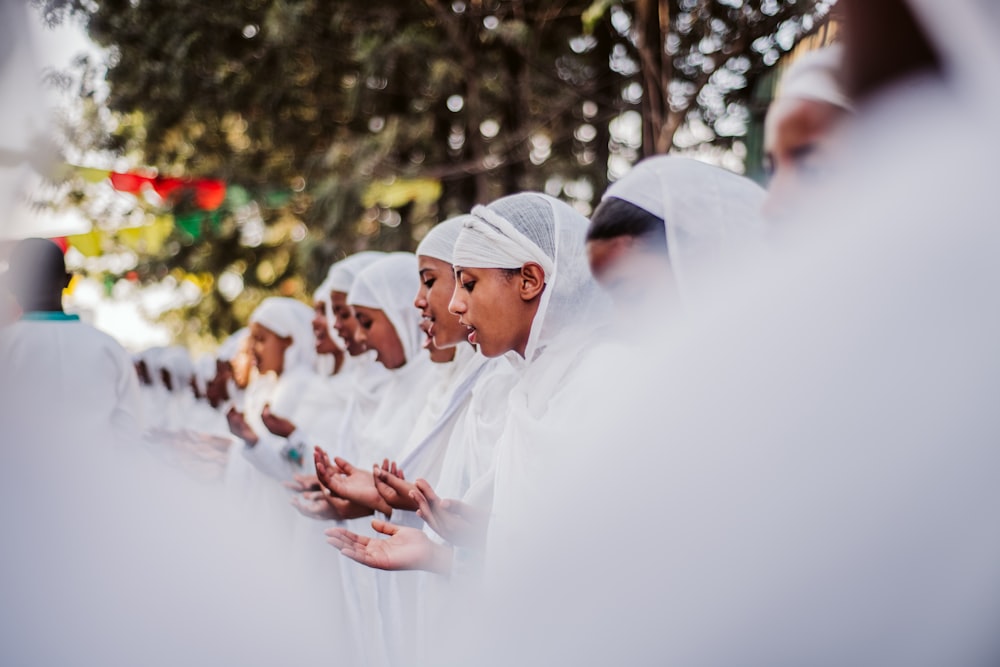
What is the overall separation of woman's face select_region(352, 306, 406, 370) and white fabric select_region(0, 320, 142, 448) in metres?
1.29

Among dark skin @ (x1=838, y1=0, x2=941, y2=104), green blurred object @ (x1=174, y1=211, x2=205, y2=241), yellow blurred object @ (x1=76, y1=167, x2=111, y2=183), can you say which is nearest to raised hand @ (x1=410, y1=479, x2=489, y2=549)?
dark skin @ (x1=838, y1=0, x2=941, y2=104)

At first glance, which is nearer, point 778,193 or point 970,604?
point 970,604

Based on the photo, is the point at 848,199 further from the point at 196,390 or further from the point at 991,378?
the point at 196,390

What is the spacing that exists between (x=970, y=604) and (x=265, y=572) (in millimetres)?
2457

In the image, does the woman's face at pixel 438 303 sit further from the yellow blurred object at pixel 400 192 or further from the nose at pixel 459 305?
the yellow blurred object at pixel 400 192

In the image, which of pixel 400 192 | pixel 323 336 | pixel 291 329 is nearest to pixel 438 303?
pixel 323 336

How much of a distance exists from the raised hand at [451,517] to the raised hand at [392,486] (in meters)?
0.26

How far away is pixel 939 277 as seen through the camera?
38.9 inches

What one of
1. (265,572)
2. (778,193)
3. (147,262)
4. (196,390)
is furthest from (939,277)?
(147,262)

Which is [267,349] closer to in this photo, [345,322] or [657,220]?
[345,322]

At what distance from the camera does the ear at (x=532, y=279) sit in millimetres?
2283

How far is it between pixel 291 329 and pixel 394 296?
6.71 feet

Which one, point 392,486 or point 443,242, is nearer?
point 392,486

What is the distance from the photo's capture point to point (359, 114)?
953 cm
